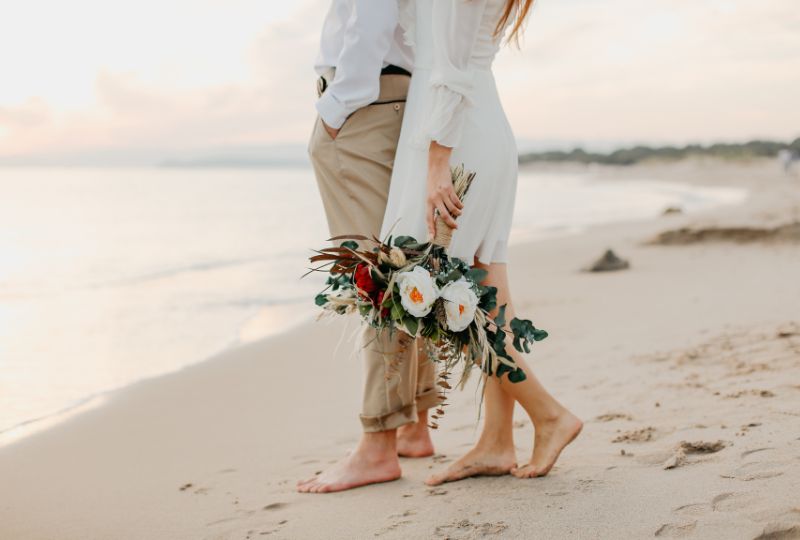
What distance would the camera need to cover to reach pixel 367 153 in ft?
8.52

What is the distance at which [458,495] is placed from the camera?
2.46 meters

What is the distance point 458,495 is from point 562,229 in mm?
A: 12225

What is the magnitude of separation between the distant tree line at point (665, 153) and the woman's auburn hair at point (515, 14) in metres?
34.1

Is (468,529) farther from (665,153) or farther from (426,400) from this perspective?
(665,153)

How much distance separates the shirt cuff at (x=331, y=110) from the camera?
254 centimetres

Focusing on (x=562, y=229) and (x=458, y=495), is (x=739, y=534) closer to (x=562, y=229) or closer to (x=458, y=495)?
(x=458, y=495)

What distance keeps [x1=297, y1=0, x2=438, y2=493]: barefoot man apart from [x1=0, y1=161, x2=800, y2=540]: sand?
5.3 inches

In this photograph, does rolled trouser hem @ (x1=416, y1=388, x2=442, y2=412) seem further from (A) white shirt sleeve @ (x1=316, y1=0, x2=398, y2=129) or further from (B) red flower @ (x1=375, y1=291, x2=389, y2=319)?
(A) white shirt sleeve @ (x1=316, y1=0, x2=398, y2=129)

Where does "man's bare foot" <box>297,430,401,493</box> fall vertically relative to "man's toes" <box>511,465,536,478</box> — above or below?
above

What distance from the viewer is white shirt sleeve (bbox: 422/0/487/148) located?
2285 mm

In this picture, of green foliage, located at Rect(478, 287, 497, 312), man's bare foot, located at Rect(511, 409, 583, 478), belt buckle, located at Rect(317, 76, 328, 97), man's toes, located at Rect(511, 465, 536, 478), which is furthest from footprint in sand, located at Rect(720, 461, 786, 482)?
belt buckle, located at Rect(317, 76, 328, 97)

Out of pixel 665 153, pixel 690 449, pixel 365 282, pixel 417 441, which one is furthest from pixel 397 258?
pixel 665 153

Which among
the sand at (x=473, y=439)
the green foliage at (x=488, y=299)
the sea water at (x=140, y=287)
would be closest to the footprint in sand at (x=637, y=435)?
the sand at (x=473, y=439)

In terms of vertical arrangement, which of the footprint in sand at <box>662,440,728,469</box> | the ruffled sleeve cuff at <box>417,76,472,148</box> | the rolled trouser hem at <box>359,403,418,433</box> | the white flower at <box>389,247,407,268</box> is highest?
the ruffled sleeve cuff at <box>417,76,472,148</box>
